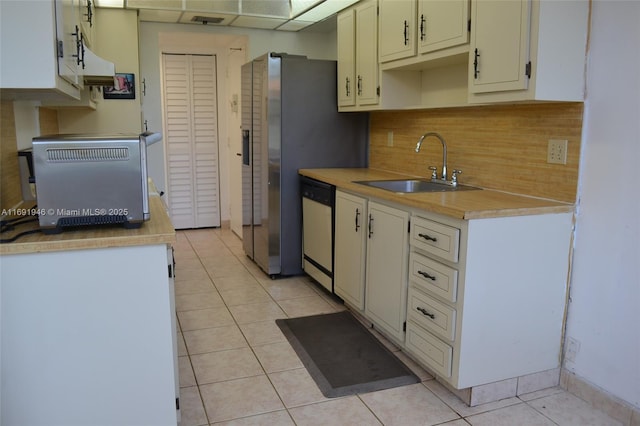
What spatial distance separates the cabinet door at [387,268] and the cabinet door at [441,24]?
0.92 meters

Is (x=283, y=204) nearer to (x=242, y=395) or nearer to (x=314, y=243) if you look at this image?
(x=314, y=243)

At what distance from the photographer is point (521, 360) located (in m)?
2.45

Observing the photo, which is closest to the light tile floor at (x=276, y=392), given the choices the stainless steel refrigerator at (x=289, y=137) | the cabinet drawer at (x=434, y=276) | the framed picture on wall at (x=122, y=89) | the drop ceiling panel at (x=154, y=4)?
the cabinet drawer at (x=434, y=276)

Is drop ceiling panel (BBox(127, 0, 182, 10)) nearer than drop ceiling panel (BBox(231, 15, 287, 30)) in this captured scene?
Yes

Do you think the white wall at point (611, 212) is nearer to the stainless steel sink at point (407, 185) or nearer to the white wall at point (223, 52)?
the stainless steel sink at point (407, 185)

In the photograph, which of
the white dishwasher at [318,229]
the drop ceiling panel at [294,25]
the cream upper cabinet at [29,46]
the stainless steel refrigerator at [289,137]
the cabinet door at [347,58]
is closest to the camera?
the cream upper cabinet at [29,46]

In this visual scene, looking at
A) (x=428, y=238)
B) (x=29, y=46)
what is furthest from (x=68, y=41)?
(x=428, y=238)

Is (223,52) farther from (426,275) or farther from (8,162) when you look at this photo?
(426,275)

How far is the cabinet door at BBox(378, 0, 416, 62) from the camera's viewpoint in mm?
3043

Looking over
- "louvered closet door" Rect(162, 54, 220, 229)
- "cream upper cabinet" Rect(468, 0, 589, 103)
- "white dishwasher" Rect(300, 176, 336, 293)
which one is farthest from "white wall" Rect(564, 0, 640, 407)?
"louvered closet door" Rect(162, 54, 220, 229)

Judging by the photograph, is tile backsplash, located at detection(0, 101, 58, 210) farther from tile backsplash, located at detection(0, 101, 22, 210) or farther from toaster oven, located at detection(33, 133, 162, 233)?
toaster oven, located at detection(33, 133, 162, 233)

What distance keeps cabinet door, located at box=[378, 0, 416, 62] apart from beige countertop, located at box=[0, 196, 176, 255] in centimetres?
189

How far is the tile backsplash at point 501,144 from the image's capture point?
2.44 meters

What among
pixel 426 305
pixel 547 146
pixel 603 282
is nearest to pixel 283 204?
pixel 426 305
